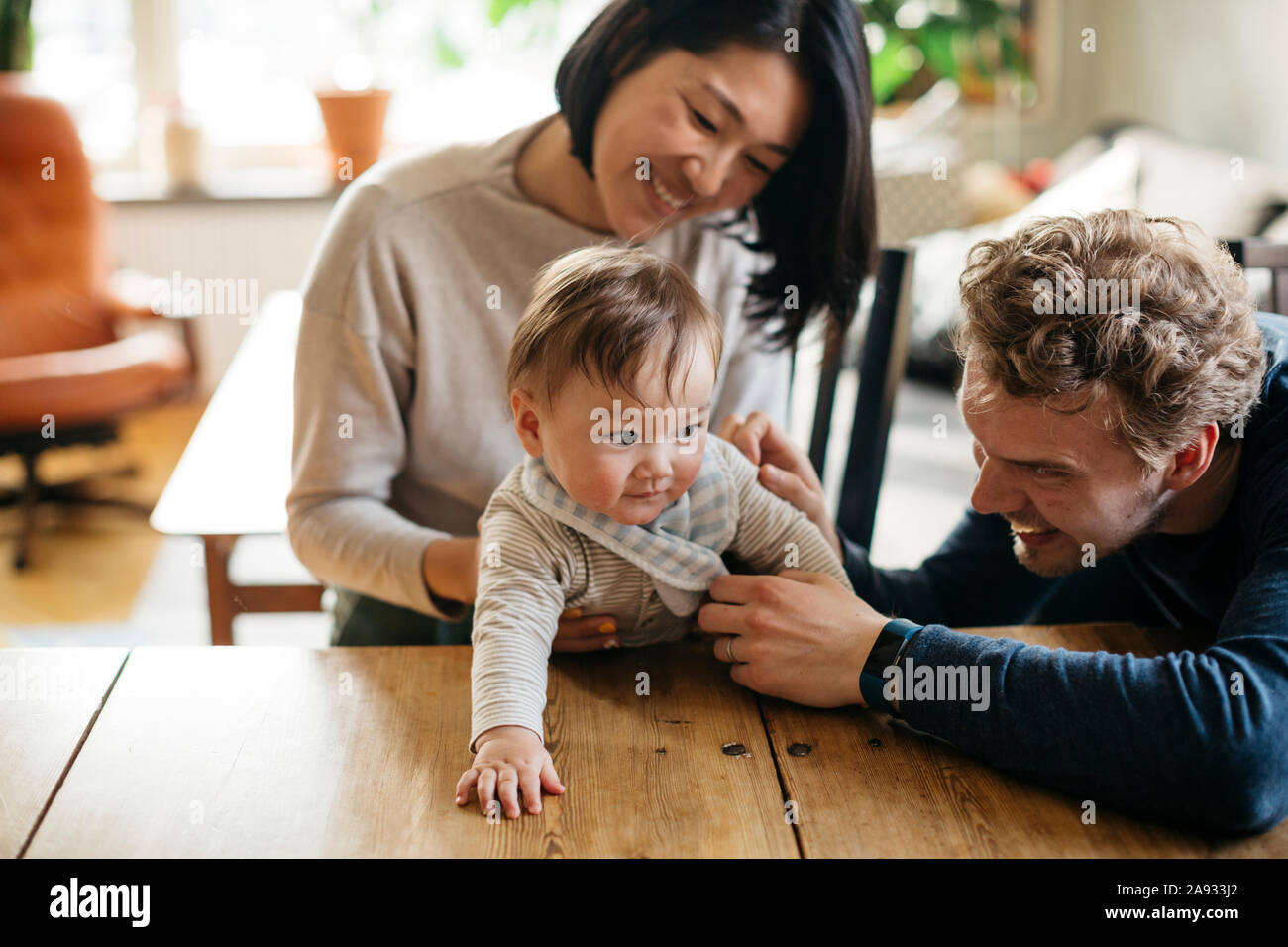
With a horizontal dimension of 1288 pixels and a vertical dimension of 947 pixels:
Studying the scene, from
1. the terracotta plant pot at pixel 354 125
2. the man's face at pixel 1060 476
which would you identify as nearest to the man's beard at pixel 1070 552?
the man's face at pixel 1060 476

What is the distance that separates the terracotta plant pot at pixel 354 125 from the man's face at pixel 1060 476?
3.48m

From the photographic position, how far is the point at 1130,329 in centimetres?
104

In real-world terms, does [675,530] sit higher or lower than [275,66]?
lower

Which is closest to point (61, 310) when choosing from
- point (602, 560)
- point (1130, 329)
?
point (602, 560)

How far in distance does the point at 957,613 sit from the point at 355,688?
0.76 m

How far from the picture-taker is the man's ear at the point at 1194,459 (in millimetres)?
1103

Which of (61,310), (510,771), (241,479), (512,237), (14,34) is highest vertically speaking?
(14,34)

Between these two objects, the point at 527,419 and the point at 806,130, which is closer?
the point at 527,419

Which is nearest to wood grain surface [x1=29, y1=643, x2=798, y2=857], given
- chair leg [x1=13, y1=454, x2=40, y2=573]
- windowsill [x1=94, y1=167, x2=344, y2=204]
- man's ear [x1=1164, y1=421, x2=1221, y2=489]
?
man's ear [x1=1164, y1=421, x2=1221, y2=489]

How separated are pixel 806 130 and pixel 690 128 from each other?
193 mm

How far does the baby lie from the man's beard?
1.05 feet

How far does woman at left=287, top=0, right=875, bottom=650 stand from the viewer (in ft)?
4.62

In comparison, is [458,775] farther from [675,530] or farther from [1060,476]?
[1060,476]

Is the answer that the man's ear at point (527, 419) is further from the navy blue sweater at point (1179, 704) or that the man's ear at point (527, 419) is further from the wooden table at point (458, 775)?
the navy blue sweater at point (1179, 704)
